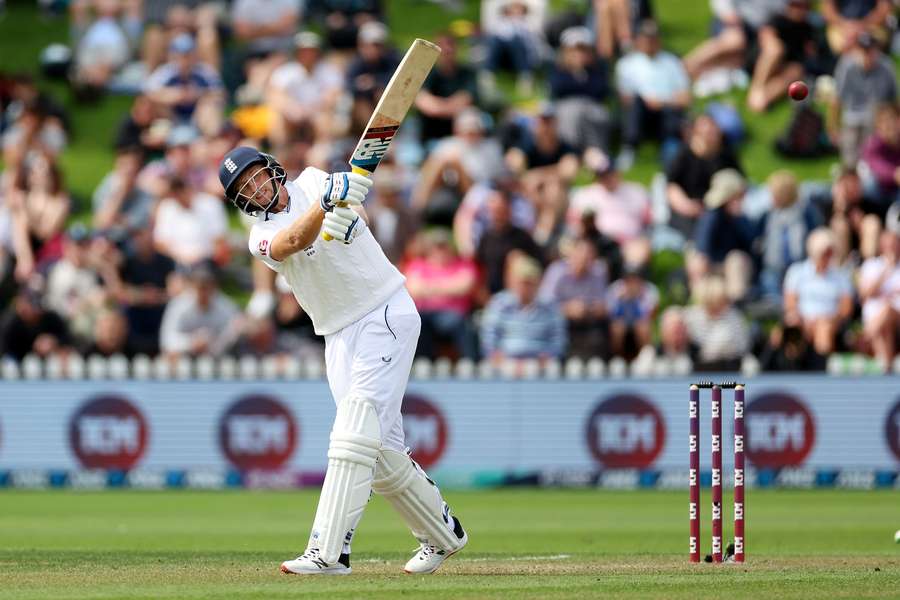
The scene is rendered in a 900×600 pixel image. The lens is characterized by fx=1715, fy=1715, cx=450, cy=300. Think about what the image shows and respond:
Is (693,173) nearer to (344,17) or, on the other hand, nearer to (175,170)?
(344,17)

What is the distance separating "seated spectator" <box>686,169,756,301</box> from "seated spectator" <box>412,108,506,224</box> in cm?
243

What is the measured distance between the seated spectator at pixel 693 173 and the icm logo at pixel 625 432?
9.11 feet

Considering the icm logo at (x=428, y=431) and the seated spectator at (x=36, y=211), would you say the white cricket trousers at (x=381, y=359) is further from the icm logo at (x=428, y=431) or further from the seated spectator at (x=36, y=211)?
the seated spectator at (x=36, y=211)

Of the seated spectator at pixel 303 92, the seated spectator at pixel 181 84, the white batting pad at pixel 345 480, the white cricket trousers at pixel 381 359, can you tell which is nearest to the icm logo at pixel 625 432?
the seated spectator at pixel 303 92

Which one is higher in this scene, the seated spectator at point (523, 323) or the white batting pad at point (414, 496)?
the seated spectator at point (523, 323)

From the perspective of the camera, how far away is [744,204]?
1769cm

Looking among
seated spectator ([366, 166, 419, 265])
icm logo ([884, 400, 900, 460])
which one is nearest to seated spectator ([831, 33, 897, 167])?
icm logo ([884, 400, 900, 460])

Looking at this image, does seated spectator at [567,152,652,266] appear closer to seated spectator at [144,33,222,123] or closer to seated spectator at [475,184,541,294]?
seated spectator at [475,184,541,294]

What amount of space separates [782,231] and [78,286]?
7097 mm

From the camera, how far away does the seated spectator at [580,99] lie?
749 inches

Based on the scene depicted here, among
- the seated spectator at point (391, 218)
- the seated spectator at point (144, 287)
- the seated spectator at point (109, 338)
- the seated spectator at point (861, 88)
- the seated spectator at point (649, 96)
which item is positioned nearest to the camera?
the seated spectator at point (109, 338)

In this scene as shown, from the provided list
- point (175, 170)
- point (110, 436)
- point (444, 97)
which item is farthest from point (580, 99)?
point (110, 436)

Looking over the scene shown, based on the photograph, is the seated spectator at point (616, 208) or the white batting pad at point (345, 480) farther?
the seated spectator at point (616, 208)

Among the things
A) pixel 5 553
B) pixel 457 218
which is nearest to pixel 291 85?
pixel 457 218
